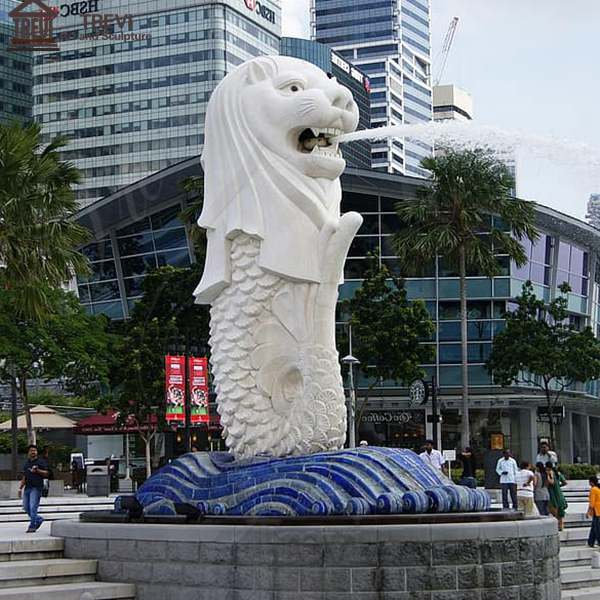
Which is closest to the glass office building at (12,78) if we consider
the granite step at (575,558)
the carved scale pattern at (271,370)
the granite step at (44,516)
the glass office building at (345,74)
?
the glass office building at (345,74)

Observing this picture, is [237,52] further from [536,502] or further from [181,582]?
[181,582]

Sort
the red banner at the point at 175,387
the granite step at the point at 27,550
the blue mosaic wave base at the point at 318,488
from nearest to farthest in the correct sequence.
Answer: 1. the blue mosaic wave base at the point at 318,488
2. the granite step at the point at 27,550
3. the red banner at the point at 175,387

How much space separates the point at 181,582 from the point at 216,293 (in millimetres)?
5098

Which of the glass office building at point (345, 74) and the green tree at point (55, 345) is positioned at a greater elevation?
the glass office building at point (345, 74)

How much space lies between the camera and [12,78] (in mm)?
130875

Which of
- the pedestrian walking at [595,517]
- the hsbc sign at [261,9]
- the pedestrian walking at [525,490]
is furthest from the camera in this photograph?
the hsbc sign at [261,9]

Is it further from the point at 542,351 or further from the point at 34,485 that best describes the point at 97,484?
the point at 542,351

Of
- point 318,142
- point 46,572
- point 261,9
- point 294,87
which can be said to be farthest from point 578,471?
point 261,9

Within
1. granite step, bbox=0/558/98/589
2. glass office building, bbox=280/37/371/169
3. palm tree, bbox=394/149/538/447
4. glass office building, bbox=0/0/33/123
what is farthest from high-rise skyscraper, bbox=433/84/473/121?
granite step, bbox=0/558/98/589

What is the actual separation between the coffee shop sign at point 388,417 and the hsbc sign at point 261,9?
66.5 meters

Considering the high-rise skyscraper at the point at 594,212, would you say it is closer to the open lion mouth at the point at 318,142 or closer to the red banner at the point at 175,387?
the red banner at the point at 175,387

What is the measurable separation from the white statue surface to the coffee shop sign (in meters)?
36.7

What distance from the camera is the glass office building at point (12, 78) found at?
129875 millimetres

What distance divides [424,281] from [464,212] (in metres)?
12.8
